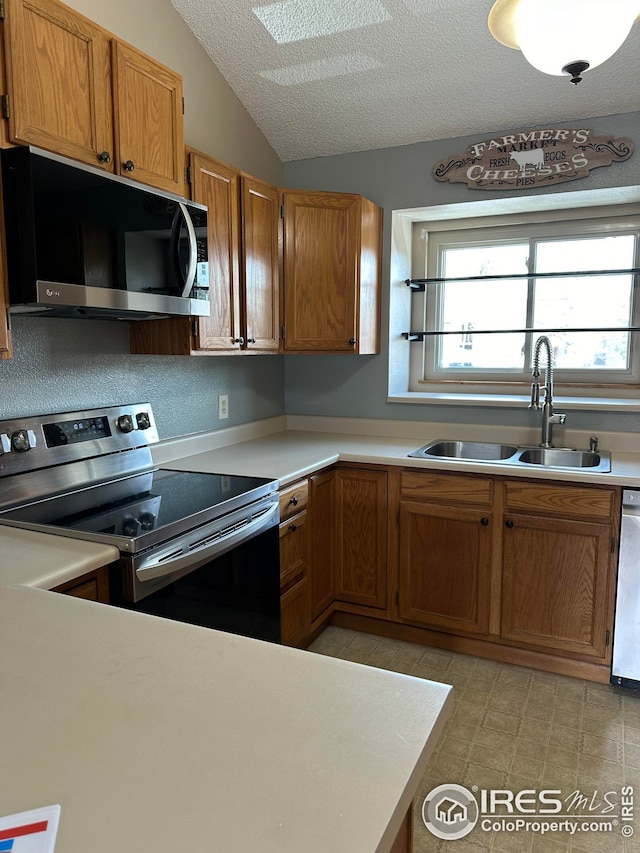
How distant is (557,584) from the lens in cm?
244

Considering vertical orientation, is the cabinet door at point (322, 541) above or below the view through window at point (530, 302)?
below

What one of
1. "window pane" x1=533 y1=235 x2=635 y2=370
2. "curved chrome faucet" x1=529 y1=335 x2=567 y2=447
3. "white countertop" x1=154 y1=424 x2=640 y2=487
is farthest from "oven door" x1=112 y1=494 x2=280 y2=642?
"window pane" x1=533 y1=235 x2=635 y2=370

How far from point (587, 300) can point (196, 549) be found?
2.36 m

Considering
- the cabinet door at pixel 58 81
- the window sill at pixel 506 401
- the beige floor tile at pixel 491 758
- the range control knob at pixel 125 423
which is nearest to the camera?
the cabinet door at pixel 58 81

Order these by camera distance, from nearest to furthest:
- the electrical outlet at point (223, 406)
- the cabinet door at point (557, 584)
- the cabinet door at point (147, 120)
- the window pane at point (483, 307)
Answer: the cabinet door at point (147, 120) → the cabinet door at point (557, 584) → the electrical outlet at point (223, 406) → the window pane at point (483, 307)

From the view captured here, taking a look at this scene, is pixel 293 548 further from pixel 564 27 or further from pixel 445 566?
pixel 564 27

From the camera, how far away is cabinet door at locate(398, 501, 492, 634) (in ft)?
8.45

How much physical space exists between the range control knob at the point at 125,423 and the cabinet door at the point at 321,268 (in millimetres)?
904

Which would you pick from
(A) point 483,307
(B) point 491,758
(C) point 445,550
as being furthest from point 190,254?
(B) point 491,758

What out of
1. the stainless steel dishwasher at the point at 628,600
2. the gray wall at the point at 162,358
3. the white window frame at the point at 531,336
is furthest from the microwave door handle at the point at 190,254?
the stainless steel dishwasher at the point at 628,600

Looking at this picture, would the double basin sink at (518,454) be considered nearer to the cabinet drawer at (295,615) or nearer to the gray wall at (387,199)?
the gray wall at (387,199)

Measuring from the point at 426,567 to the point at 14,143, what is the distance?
2159 millimetres

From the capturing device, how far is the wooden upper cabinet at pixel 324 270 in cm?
285

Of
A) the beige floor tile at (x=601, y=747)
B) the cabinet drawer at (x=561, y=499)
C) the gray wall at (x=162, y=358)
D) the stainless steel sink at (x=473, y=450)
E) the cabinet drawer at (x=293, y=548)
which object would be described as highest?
the gray wall at (x=162, y=358)
